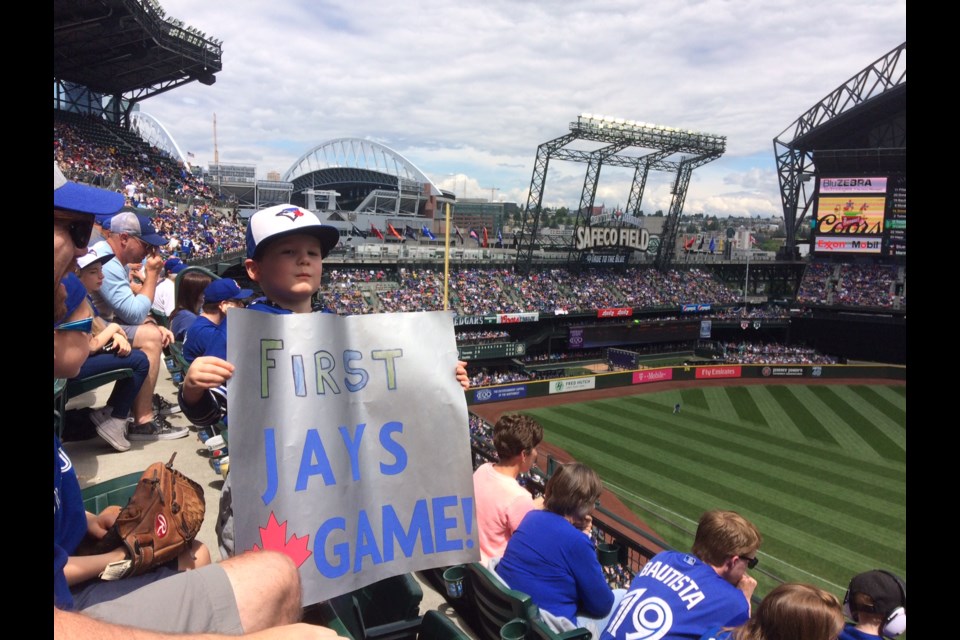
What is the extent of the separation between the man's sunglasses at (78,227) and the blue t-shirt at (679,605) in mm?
2520

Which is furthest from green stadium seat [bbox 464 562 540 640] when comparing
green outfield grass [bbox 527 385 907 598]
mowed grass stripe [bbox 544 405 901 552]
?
mowed grass stripe [bbox 544 405 901 552]

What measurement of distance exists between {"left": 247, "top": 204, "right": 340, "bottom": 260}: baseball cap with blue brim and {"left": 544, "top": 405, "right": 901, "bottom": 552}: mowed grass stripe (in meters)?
15.4

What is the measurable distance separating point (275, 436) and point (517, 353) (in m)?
31.3

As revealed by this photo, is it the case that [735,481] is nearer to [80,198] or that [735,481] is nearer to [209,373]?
[209,373]

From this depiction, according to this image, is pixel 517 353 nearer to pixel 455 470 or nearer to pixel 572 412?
pixel 572 412

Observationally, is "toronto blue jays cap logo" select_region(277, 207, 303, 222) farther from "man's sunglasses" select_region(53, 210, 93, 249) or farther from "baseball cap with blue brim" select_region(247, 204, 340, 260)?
"man's sunglasses" select_region(53, 210, 93, 249)

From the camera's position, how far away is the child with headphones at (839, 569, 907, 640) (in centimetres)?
298

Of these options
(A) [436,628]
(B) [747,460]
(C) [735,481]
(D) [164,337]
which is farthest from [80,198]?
(B) [747,460]

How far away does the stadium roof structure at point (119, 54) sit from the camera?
23062 millimetres

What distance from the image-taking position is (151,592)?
1838mm

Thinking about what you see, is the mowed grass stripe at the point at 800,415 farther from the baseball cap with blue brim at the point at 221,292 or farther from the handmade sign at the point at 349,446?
the handmade sign at the point at 349,446

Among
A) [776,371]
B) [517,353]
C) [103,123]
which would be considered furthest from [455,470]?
[103,123]

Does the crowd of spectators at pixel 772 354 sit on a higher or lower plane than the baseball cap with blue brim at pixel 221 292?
lower

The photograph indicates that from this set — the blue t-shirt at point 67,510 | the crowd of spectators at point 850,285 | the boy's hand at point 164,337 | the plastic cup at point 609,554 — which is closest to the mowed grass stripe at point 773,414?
the crowd of spectators at point 850,285
